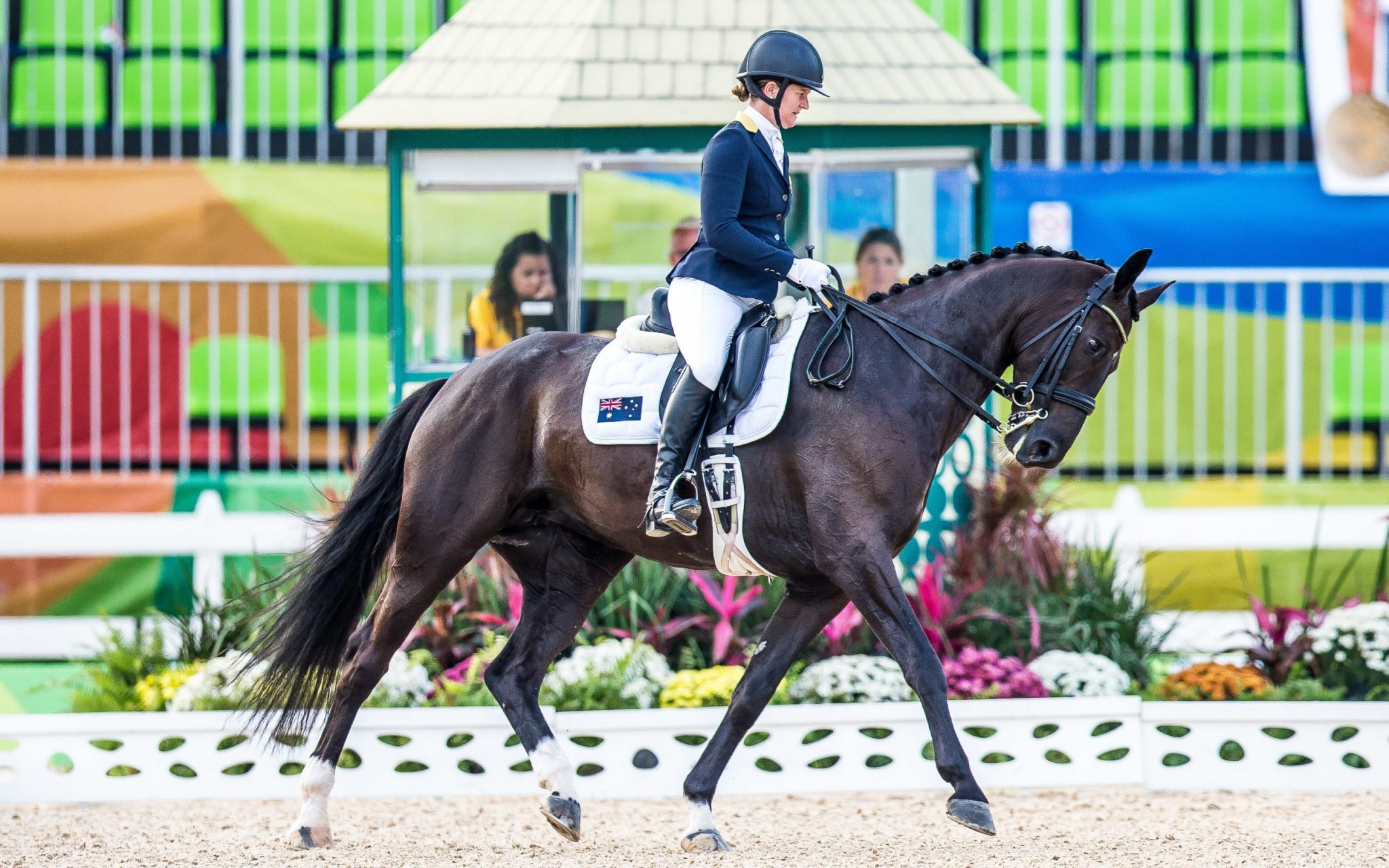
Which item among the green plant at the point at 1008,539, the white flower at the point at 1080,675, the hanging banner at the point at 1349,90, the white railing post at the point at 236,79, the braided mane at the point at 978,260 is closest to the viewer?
the braided mane at the point at 978,260

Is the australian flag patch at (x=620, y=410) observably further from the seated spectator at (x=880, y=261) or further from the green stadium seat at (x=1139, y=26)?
the green stadium seat at (x=1139, y=26)

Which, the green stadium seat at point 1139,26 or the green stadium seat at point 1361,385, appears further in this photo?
the green stadium seat at point 1139,26

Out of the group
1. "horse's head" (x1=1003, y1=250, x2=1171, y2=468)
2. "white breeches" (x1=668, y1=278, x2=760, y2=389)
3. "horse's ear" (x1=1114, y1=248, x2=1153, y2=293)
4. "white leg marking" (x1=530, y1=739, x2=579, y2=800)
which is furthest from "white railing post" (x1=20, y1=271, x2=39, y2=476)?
"horse's ear" (x1=1114, y1=248, x2=1153, y2=293)

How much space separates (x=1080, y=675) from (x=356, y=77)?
6.30 metres

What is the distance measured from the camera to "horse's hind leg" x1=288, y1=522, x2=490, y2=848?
5691mm

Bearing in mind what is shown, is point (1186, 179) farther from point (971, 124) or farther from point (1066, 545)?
point (1066, 545)

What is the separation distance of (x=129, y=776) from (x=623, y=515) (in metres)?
2.39

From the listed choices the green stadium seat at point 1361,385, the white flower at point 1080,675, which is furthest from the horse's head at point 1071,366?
the green stadium seat at point 1361,385

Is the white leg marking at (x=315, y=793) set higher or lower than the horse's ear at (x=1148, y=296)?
lower

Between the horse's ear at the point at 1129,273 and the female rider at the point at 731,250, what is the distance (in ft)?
2.88

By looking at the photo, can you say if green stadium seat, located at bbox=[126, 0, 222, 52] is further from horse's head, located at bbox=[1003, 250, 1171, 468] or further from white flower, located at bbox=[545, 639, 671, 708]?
horse's head, located at bbox=[1003, 250, 1171, 468]

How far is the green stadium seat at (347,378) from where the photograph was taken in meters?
10.0

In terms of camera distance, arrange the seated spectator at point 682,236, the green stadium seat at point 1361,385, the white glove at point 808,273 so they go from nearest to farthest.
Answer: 1. the white glove at point 808,273
2. the seated spectator at point 682,236
3. the green stadium seat at point 1361,385

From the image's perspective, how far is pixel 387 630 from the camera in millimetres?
5738
